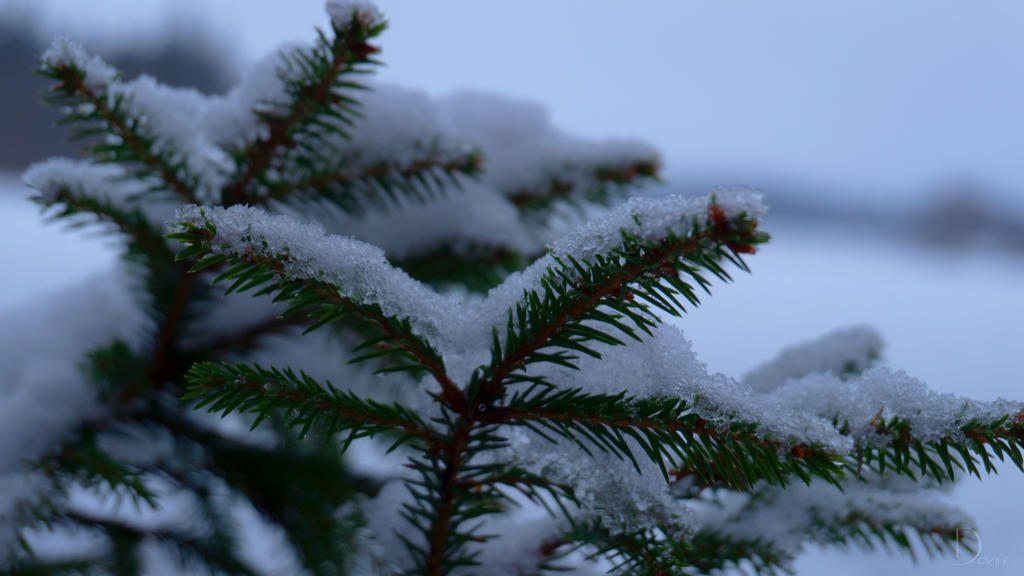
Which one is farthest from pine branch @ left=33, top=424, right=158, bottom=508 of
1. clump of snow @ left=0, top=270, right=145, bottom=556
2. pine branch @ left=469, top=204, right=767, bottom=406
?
pine branch @ left=469, top=204, right=767, bottom=406

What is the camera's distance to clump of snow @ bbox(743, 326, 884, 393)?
1.76 feet

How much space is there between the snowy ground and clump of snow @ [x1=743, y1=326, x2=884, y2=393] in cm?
37

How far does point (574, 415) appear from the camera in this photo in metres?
0.36

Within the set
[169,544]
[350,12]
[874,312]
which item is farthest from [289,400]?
[874,312]

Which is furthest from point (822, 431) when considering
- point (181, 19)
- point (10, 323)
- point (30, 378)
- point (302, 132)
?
point (181, 19)

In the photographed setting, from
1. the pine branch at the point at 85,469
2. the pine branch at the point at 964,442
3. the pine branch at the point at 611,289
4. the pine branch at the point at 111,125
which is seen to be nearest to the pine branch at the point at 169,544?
the pine branch at the point at 85,469

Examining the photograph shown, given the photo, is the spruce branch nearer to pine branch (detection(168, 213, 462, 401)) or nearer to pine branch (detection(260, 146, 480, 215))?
pine branch (detection(168, 213, 462, 401))

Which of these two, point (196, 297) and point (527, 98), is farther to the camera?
point (527, 98)

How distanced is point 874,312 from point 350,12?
78.9 inches

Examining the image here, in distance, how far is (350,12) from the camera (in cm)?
47

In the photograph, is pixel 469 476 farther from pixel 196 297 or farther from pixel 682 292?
pixel 196 297

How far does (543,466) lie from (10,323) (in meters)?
0.70

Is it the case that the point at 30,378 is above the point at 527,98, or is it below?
below

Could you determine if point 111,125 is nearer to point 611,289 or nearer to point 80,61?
point 80,61
